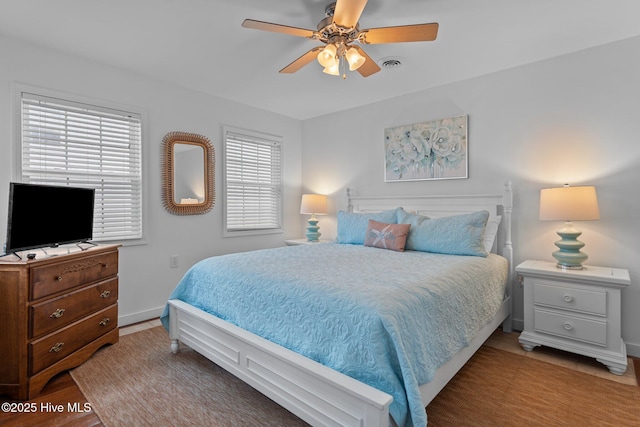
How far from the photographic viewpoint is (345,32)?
2006mm

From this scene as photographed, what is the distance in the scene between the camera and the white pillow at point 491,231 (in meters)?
2.94

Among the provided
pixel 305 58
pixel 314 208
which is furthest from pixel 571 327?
pixel 314 208

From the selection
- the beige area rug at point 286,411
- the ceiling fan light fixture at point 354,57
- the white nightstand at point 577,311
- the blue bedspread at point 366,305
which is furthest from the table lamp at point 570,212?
the ceiling fan light fixture at point 354,57

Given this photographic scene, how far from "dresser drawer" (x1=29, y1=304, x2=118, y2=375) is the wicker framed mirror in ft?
3.98

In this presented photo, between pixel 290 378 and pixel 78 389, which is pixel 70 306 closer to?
pixel 78 389

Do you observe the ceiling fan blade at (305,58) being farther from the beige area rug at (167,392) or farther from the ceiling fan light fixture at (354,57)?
the beige area rug at (167,392)

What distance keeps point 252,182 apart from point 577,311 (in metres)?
3.56

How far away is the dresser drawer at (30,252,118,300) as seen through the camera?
79.3 inches

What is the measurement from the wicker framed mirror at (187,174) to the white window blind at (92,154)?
0.90ft

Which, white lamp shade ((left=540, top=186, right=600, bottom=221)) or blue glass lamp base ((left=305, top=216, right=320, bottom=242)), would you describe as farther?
blue glass lamp base ((left=305, top=216, right=320, bottom=242))

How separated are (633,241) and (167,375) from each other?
356 cm

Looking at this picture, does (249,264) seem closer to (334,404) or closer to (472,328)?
(334,404)

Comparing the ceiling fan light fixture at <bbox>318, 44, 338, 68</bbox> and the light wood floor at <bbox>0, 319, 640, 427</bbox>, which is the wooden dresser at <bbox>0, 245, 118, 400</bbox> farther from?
the ceiling fan light fixture at <bbox>318, 44, 338, 68</bbox>

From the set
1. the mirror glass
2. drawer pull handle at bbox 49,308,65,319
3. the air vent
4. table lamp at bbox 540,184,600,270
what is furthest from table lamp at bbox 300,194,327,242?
drawer pull handle at bbox 49,308,65,319
